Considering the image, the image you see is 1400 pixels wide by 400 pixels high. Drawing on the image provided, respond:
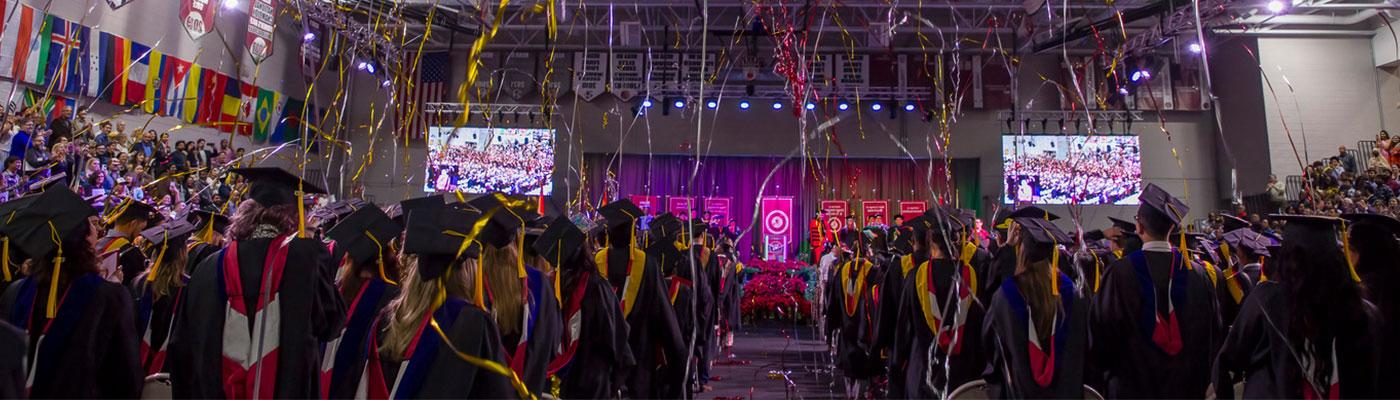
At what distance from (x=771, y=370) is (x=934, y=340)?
147 inches

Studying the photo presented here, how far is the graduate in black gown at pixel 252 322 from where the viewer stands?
2.45m

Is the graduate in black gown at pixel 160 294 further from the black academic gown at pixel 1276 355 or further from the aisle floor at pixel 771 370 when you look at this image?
the black academic gown at pixel 1276 355

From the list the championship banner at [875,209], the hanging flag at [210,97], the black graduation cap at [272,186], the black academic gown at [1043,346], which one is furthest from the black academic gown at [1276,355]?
the hanging flag at [210,97]

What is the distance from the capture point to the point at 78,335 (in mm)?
2402

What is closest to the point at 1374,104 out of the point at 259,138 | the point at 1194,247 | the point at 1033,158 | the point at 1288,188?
the point at 1288,188

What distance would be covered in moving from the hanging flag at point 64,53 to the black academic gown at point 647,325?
34.7ft

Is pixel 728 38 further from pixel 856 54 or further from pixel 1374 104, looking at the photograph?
pixel 1374 104

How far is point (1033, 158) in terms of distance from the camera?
14.8m

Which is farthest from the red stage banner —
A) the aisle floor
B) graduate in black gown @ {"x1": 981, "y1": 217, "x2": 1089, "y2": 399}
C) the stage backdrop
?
graduate in black gown @ {"x1": 981, "y1": 217, "x2": 1089, "y2": 399}

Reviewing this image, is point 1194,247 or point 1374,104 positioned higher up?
point 1374,104

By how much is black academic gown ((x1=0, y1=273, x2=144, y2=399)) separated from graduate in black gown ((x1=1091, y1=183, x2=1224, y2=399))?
3.65 meters

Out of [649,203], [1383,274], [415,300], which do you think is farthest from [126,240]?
[649,203]

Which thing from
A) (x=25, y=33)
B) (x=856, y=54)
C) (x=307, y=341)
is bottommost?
(x=307, y=341)

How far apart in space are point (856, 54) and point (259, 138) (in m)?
11.7
